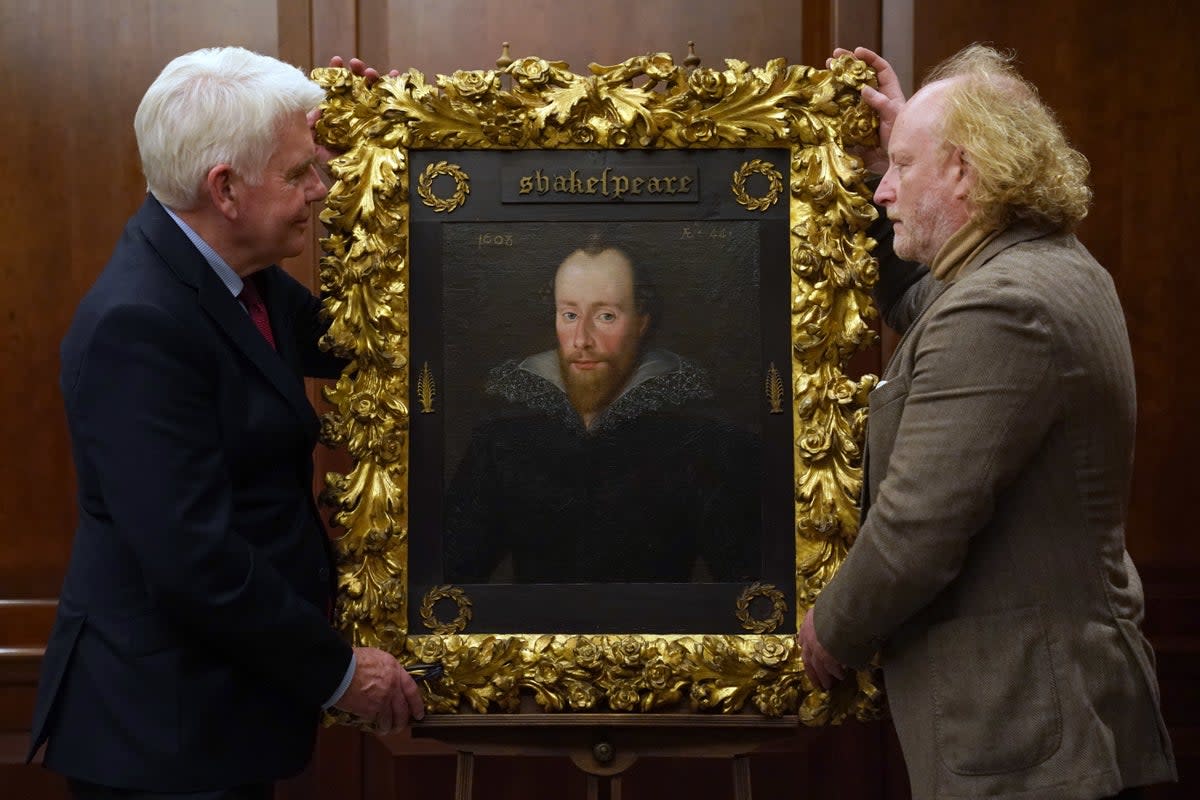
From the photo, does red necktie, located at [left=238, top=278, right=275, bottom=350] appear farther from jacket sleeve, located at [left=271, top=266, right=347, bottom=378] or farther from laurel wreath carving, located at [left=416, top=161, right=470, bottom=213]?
laurel wreath carving, located at [left=416, top=161, right=470, bottom=213]

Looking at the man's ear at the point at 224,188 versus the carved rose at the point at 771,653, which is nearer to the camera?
the man's ear at the point at 224,188

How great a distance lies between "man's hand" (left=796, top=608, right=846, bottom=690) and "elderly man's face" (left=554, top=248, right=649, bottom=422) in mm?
561

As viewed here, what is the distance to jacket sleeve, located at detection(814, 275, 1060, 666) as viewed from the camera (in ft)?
6.72

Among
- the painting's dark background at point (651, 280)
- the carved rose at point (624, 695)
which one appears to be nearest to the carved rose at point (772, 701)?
the carved rose at point (624, 695)

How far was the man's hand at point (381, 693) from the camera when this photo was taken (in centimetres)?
240

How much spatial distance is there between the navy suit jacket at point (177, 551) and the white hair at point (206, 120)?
8cm

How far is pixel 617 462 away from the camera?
255 cm

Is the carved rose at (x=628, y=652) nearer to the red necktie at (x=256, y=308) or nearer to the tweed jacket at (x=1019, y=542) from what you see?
the tweed jacket at (x=1019, y=542)

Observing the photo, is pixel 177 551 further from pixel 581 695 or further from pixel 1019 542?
pixel 1019 542

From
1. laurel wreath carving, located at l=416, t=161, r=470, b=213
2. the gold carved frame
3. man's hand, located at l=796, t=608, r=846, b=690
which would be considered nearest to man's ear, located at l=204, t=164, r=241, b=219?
the gold carved frame

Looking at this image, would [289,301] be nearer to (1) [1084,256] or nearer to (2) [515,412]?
(2) [515,412]

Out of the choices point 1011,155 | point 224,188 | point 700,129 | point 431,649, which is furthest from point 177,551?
point 1011,155

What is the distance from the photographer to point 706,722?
2.50 meters

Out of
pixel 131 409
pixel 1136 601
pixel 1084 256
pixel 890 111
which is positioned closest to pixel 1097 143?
pixel 890 111
